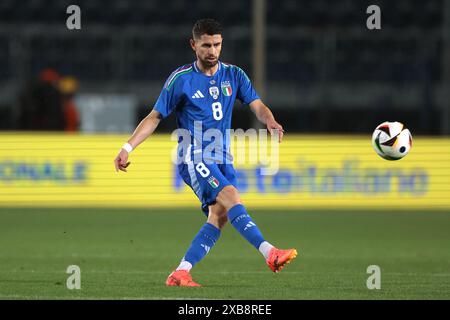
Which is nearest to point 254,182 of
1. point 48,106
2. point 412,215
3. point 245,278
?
point 412,215

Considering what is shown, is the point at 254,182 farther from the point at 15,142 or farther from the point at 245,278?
the point at 245,278

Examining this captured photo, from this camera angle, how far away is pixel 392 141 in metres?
9.55

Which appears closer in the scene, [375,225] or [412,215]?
[375,225]

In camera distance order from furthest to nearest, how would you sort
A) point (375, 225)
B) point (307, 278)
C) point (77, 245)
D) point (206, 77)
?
point (375, 225)
point (77, 245)
point (307, 278)
point (206, 77)

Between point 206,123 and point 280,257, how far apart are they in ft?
4.29

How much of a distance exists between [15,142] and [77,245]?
19.7ft

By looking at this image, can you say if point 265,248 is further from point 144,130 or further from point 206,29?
point 206,29

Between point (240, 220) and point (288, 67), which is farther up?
point (288, 67)

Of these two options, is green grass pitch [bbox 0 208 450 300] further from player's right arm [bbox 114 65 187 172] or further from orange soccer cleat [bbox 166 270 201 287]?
player's right arm [bbox 114 65 187 172]

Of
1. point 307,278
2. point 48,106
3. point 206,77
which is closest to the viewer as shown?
point 206,77

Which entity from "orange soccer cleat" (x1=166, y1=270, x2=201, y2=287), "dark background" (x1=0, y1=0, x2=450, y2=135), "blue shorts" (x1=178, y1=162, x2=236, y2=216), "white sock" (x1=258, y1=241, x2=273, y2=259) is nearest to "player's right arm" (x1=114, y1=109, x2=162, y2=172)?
"blue shorts" (x1=178, y1=162, x2=236, y2=216)

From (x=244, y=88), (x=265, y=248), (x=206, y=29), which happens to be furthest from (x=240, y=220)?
(x=206, y=29)

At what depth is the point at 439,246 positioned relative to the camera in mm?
12867

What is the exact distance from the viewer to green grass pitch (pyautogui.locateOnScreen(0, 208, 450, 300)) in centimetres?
838
